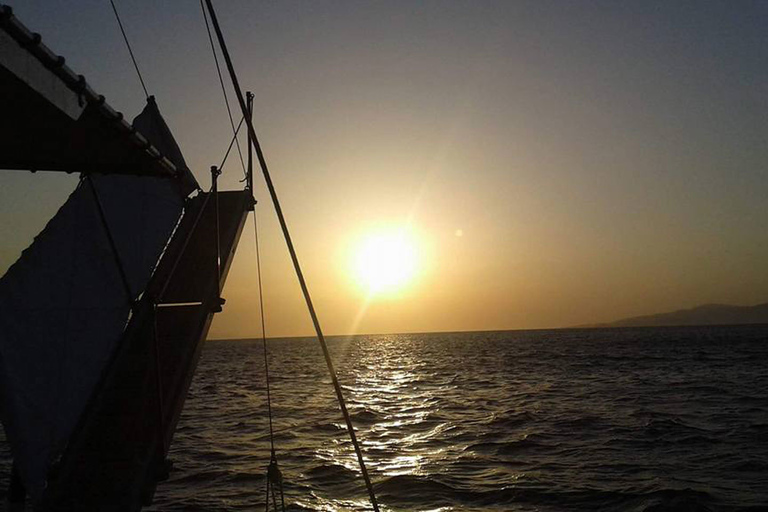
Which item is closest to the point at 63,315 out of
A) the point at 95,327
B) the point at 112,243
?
the point at 95,327

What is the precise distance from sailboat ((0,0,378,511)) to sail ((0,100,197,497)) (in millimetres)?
13

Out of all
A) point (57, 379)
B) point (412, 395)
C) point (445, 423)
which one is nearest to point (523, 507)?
point (57, 379)

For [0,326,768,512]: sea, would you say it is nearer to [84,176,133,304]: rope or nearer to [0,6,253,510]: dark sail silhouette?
[0,6,253,510]: dark sail silhouette

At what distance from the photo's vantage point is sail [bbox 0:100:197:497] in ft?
21.6

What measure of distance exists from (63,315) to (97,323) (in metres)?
0.46

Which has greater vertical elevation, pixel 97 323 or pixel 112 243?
pixel 112 243

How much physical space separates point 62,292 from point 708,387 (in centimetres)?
3899

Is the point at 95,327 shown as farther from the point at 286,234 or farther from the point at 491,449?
the point at 491,449

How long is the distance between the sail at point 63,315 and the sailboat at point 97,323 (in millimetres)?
13

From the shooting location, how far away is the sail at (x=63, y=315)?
21.6ft

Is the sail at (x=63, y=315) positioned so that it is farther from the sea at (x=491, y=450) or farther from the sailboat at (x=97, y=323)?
the sea at (x=491, y=450)

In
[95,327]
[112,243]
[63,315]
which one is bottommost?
[95,327]

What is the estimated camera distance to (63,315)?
7.34 metres

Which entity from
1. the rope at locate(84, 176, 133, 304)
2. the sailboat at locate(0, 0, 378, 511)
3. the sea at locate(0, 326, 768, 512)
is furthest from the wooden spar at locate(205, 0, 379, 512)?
the sea at locate(0, 326, 768, 512)
